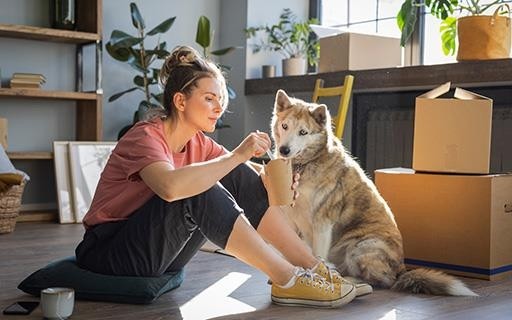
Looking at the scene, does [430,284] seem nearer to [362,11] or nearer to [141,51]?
[141,51]

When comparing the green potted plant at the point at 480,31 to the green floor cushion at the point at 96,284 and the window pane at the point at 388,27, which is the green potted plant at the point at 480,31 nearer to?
the window pane at the point at 388,27

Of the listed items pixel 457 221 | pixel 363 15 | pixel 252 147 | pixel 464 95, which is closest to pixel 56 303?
pixel 252 147

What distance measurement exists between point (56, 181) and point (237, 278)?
7.05 feet

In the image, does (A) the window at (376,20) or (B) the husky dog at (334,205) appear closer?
(B) the husky dog at (334,205)

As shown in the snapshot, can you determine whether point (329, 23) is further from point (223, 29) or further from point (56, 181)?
point (56, 181)

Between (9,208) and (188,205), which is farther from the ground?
(188,205)

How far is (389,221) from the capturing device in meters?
2.78

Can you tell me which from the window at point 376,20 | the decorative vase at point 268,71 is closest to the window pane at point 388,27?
the window at point 376,20

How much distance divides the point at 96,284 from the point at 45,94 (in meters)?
2.50

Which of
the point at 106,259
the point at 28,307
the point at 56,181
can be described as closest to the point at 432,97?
the point at 106,259

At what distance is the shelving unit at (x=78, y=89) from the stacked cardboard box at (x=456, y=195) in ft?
7.83

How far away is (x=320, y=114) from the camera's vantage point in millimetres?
2873

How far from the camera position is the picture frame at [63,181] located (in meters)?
4.44

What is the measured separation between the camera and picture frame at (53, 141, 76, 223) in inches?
175
